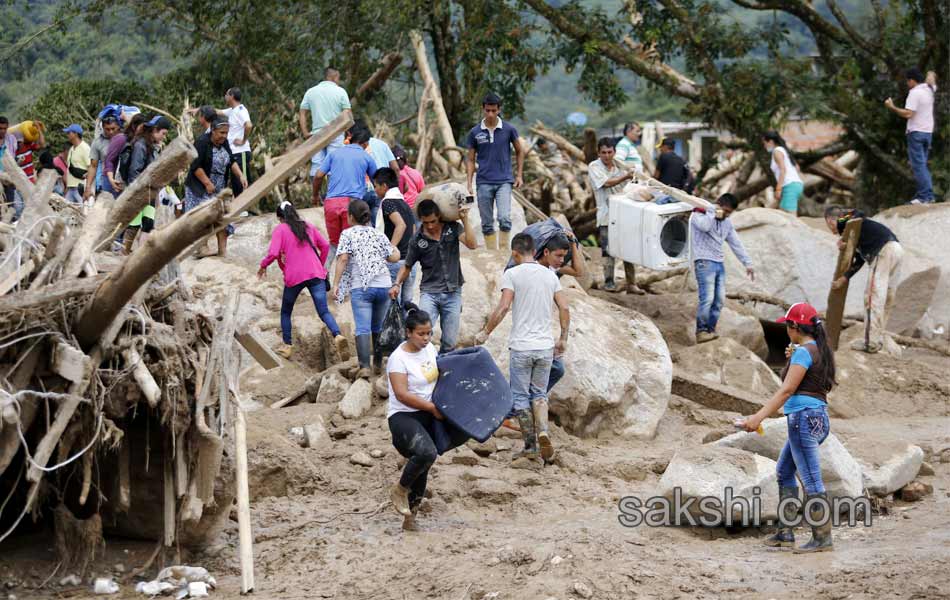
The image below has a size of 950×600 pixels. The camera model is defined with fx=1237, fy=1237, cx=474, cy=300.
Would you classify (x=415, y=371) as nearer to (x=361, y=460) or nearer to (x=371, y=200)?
(x=361, y=460)

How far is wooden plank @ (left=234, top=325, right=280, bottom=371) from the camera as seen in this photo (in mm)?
8094

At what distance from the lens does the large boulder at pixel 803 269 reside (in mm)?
15492

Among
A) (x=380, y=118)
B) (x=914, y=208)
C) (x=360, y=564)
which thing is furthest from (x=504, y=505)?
(x=380, y=118)

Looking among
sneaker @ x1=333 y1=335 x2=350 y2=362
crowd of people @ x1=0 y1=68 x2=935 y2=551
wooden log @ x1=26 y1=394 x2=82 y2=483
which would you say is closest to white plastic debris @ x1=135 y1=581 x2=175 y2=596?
wooden log @ x1=26 y1=394 x2=82 y2=483

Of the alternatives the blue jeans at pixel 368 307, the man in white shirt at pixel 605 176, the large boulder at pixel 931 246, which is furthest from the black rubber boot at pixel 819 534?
the large boulder at pixel 931 246

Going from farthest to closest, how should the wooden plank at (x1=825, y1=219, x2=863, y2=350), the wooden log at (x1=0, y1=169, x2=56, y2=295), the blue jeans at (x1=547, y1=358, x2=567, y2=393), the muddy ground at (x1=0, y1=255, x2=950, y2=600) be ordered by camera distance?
the wooden plank at (x1=825, y1=219, x2=863, y2=350), the blue jeans at (x1=547, y1=358, x2=567, y2=393), the muddy ground at (x1=0, y1=255, x2=950, y2=600), the wooden log at (x1=0, y1=169, x2=56, y2=295)

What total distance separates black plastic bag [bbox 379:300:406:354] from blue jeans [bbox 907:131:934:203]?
27.3 ft

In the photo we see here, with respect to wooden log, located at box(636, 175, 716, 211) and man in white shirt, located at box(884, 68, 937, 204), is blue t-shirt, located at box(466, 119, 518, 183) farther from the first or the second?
man in white shirt, located at box(884, 68, 937, 204)

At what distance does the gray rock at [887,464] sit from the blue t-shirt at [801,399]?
1.69 m

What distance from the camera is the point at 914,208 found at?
627 inches

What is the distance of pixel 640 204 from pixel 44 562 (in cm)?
777

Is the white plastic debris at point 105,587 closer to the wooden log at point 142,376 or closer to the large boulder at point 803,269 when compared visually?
the wooden log at point 142,376

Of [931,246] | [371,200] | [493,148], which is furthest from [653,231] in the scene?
[931,246]

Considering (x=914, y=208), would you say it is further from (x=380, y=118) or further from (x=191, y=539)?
(x=191, y=539)
